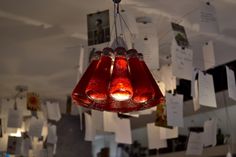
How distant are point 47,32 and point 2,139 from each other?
5.91 feet

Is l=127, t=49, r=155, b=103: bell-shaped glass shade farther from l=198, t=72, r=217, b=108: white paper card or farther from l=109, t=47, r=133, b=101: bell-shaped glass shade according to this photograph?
l=198, t=72, r=217, b=108: white paper card

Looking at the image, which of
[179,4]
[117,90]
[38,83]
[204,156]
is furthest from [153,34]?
[204,156]

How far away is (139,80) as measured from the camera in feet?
5.00

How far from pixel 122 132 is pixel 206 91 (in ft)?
2.58

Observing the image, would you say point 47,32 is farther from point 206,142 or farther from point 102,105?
point 206,142

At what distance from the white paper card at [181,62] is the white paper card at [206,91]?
0.68 feet

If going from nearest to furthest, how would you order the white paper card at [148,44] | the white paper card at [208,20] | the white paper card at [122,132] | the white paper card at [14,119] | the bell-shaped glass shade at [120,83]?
the bell-shaped glass shade at [120,83]
the white paper card at [208,20]
the white paper card at [148,44]
the white paper card at [122,132]
the white paper card at [14,119]

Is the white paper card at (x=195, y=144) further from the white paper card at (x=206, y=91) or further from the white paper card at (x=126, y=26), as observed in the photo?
the white paper card at (x=126, y=26)

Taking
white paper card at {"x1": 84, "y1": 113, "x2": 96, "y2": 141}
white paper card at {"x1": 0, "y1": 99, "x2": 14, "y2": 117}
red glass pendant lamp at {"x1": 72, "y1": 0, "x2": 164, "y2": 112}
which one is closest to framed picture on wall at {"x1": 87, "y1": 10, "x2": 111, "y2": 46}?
red glass pendant lamp at {"x1": 72, "y1": 0, "x2": 164, "y2": 112}

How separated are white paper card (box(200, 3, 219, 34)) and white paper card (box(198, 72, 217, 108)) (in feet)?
1.23

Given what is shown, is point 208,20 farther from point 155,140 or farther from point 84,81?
point 155,140

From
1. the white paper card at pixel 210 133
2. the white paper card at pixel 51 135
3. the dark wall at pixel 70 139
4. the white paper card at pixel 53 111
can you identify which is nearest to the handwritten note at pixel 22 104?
the white paper card at pixel 53 111

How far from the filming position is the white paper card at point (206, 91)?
2311mm

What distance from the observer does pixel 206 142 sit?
293 cm
